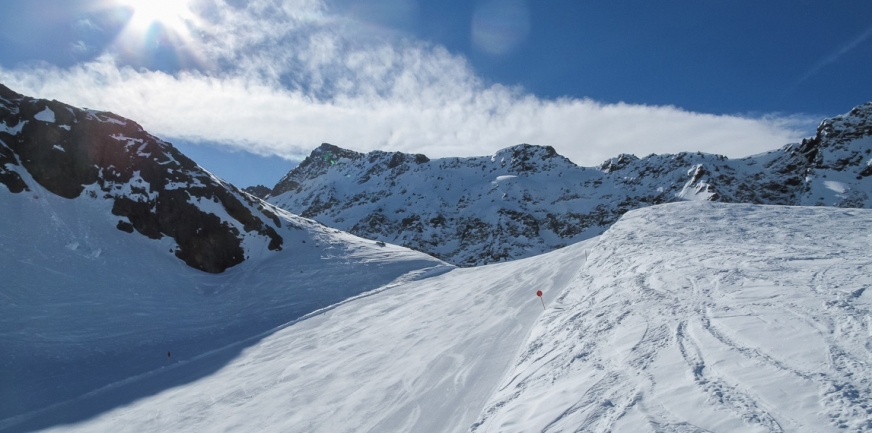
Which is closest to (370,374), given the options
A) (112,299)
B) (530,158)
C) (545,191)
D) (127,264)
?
(112,299)

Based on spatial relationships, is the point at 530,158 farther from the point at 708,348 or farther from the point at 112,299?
the point at 708,348

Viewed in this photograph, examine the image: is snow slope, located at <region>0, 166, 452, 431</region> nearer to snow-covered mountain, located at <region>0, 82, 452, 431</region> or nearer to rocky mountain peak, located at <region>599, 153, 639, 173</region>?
snow-covered mountain, located at <region>0, 82, 452, 431</region>

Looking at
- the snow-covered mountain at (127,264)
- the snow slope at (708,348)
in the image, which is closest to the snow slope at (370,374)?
the snow slope at (708,348)

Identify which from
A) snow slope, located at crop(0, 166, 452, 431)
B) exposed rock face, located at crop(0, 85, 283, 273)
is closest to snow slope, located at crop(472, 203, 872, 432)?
snow slope, located at crop(0, 166, 452, 431)

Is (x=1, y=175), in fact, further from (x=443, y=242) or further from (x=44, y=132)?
(x=443, y=242)

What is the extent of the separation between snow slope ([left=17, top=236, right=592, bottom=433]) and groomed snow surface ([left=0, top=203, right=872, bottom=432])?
70mm

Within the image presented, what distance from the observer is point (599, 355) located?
812 centimetres

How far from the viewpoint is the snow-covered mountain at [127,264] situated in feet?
59.9

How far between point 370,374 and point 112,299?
794 inches

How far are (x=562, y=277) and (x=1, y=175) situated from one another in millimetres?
36152

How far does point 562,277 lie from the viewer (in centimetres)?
1773

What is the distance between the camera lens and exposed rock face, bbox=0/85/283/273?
30764mm

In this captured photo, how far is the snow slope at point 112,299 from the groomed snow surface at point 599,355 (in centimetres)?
55

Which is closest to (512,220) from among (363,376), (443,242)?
(443,242)
